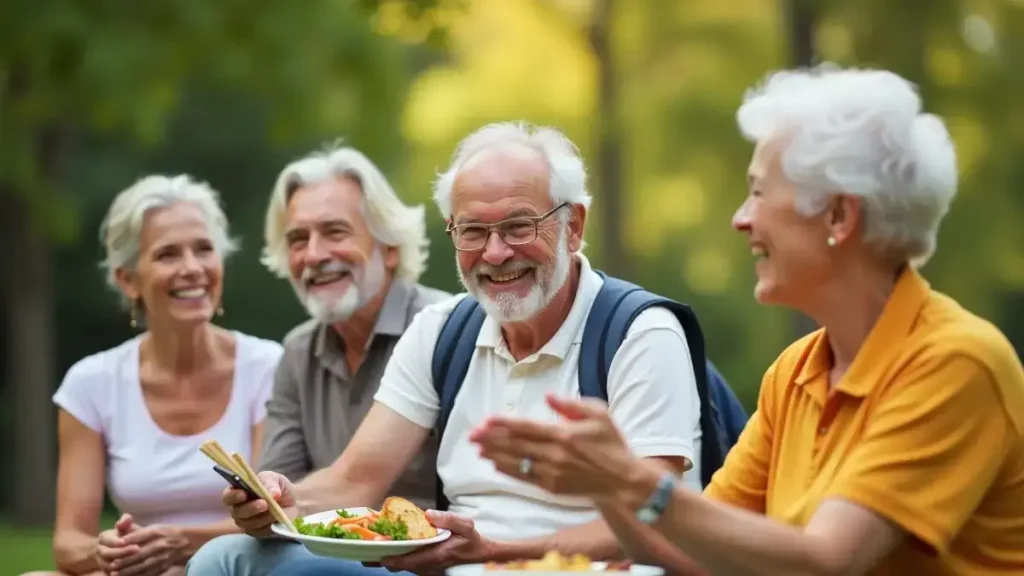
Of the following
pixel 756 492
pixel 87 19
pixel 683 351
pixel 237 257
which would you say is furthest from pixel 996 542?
pixel 237 257

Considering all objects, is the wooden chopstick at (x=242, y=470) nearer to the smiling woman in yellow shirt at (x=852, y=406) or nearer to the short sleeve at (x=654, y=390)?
the short sleeve at (x=654, y=390)

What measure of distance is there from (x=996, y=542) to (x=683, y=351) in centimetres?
100

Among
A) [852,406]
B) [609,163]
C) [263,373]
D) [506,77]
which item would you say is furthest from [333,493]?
[506,77]

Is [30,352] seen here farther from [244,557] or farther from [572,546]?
[572,546]

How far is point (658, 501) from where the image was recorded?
2.39 meters

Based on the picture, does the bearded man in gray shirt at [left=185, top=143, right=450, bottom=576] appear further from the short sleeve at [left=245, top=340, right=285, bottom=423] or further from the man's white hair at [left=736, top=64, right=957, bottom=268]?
the man's white hair at [left=736, top=64, right=957, bottom=268]

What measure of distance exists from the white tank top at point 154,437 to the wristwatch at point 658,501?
2.52 m

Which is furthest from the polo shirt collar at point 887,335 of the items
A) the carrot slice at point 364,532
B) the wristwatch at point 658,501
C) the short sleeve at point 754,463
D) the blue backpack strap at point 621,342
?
→ the carrot slice at point 364,532

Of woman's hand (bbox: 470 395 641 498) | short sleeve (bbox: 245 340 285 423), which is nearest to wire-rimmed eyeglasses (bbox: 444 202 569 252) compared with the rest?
woman's hand (bbox: 470 395 641 498)

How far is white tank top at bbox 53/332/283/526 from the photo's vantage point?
4668 mm

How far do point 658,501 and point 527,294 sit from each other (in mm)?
A: 1188

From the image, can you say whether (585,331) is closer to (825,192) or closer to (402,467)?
(402,467)

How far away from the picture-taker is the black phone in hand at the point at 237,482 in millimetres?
3359

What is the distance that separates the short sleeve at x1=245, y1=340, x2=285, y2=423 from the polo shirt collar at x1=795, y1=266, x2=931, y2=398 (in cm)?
248
